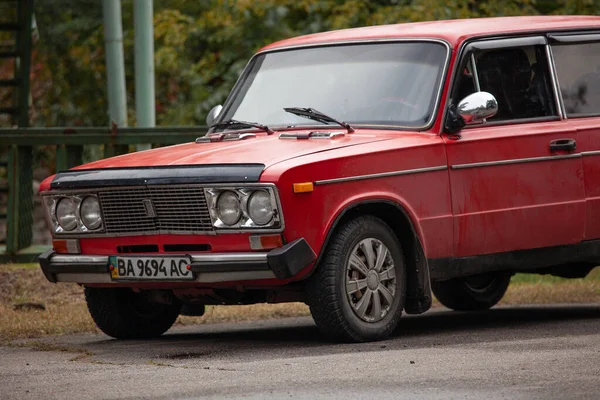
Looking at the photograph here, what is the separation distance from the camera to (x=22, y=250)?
14117 mm

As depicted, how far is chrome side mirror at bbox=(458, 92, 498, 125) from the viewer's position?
9258 mm

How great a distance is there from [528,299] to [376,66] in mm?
3467

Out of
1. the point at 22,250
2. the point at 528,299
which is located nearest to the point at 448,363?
the point at 528,299

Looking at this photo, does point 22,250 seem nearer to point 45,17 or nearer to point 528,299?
point 528,299

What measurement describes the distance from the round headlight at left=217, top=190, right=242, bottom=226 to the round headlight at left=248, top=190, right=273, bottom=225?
0.25ft

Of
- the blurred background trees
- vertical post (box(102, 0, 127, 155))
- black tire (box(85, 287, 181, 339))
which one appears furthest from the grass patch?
the blurred background trees

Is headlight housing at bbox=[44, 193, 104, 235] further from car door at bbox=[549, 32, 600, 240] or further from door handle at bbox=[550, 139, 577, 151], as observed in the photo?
car door at bbox=[549, 32, 600, 240]

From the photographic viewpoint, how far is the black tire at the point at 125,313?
9.64m

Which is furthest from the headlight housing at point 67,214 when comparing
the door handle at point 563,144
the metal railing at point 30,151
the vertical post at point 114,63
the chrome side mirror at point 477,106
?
the vertical post at point 114,63

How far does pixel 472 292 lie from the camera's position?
38.0 feet

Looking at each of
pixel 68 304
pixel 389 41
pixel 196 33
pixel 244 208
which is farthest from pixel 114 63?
pixel 196 33

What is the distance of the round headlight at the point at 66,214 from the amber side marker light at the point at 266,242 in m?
1.36

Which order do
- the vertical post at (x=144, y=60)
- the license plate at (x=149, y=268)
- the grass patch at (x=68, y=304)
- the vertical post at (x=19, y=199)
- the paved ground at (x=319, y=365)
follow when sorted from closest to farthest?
1. the paved ground at (x=319, y=365)
2. the license plate at (x=149, y=268)
3. the grass patch at (x=68, y=304)
4. the vertical post at (x=19, y=199)
5. the vertical post at (x=144, y=60)

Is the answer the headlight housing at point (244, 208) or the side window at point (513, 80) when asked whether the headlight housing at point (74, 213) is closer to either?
the headlight housing at point (244, 208)
